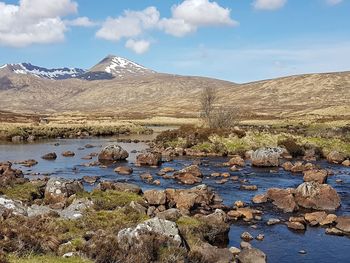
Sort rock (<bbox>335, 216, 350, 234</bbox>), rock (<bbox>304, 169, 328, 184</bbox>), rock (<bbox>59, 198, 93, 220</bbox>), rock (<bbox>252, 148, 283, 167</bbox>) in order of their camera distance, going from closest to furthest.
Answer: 1. rock (<bbox>59, 198, 93, 220</bbox>)
2. rock (<bbox>335, 216, 350, 234</bbox>)
3. rock (<bbox>304, 169, 328, 184</bbox>)
4. rock (<bbox>252, 148, 283, 167</bbox>)

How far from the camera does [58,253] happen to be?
70.3 feet

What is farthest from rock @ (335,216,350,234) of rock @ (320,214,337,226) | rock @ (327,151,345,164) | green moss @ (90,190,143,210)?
rock @ (327,151,345,164)

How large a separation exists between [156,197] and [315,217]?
39.7ft

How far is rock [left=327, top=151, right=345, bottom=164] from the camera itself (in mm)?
63125

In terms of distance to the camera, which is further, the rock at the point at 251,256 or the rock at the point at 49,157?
the rock at the point at 49,157

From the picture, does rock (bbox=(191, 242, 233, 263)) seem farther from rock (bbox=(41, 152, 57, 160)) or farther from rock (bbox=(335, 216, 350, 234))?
rock (bbox=(41, 152, 57, 160))

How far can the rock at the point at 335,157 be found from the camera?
6312 cm

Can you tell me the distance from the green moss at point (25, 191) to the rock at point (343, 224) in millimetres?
22744

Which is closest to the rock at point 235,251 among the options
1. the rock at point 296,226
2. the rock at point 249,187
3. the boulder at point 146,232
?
the boulder at point 146,232

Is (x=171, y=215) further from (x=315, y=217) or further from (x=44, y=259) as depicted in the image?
(x=44, y=259)

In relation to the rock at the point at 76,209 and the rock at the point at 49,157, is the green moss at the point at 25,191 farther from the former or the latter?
the rock at the point at 49,157

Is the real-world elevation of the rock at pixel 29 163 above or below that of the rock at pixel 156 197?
below

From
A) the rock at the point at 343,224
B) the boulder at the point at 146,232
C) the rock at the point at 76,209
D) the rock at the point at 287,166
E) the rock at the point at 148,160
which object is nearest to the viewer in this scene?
the boulder at the point at 146,232

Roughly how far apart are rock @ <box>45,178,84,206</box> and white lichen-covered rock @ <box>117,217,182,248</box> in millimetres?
12580
